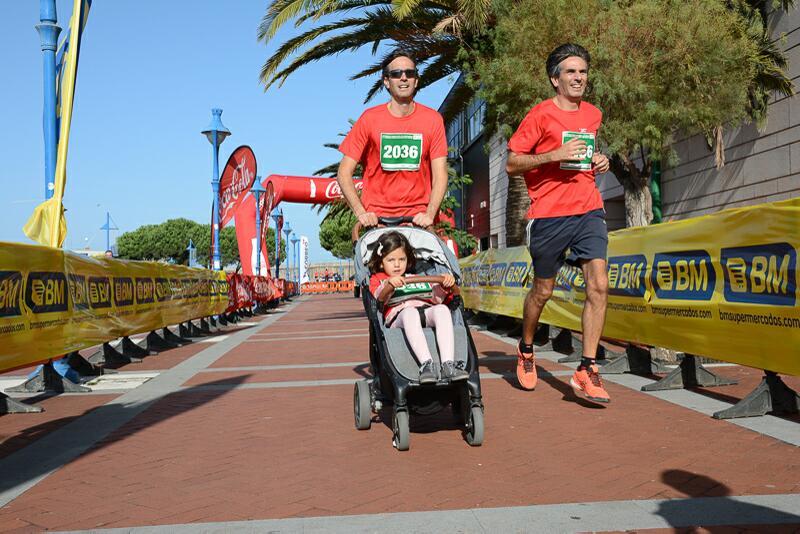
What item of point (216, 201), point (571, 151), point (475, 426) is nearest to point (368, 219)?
point (571, 151)

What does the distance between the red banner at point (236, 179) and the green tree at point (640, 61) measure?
47.5 feet

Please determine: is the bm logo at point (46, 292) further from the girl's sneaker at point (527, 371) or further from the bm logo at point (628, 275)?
the bm logo at point (628, 275)

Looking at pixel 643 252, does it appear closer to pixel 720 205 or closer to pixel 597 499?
pixel 597 499

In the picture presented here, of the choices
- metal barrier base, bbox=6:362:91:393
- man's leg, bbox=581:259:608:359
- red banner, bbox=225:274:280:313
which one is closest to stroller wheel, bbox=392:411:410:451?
man's leg, bbox=581:259:608:359

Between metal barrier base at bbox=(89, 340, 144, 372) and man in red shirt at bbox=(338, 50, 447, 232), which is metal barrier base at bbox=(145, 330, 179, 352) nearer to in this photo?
metal barrier base at bbox=(89, 340, 144, 372)

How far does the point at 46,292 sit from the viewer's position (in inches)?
274

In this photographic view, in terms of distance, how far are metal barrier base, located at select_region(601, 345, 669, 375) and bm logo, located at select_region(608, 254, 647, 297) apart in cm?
54

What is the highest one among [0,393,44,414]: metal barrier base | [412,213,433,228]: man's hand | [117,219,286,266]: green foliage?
[117,219,286,266]: green foliage

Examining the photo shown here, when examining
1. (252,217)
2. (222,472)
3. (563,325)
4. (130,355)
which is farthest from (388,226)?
(252,217)

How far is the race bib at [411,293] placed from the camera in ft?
15.7

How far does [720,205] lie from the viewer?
18.8 m

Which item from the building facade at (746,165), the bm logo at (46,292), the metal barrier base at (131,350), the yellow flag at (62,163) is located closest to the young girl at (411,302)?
the bm logo at (46,292)

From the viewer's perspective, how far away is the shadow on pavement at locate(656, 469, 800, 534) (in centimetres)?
288

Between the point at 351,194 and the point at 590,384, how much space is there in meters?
2.13
